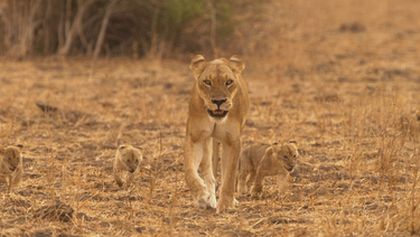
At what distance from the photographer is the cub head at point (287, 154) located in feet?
27.6

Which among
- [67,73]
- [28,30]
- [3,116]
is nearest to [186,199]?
[3,116]

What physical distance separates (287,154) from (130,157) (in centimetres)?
129

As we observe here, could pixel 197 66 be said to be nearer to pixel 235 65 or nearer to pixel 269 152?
pixel 235 65

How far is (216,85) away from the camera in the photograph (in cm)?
749

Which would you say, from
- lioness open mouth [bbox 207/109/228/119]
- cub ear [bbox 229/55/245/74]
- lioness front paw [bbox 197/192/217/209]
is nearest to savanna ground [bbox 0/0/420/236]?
lioness front paw [bbox 197/192/217/209]

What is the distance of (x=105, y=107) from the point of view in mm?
12906

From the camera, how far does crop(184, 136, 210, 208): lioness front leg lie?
7609 mm

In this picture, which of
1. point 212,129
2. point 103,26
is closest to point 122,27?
point 103,26

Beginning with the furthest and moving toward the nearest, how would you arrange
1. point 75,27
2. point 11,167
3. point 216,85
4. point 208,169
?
point 75,27 < point 11,167 < point 208,169 < point 216,85

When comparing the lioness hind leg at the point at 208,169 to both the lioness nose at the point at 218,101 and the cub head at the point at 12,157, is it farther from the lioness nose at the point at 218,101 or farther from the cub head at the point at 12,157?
the cub head at the point at 12,157

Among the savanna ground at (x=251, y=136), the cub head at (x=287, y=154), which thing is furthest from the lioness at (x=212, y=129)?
the cub head at (x=287, y=154)

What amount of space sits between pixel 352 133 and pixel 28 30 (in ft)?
23.3

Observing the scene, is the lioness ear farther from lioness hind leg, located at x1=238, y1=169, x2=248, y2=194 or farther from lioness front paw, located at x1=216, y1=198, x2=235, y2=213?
lioness hind leg, located at x1=238, y1=169, x2=248, y2=194

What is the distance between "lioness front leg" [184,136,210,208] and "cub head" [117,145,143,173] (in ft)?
3.70
